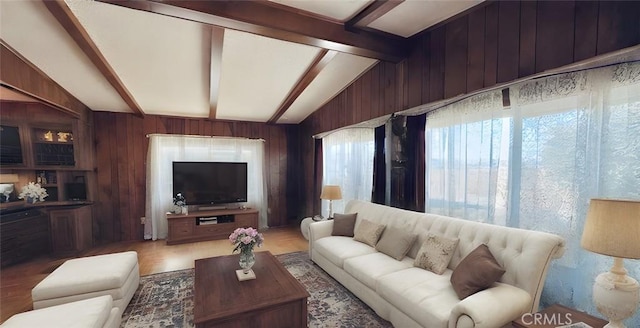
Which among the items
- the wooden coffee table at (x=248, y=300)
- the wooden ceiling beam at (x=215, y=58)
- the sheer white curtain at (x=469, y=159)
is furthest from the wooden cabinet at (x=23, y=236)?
the sheer white curtain at (x=469, y=159)

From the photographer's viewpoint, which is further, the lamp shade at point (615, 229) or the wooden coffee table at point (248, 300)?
the wooden coffee table at point (248, 300)

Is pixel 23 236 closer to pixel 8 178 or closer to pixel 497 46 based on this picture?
pixel 8 178

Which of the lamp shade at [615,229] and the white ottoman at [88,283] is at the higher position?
the lamp shade at [615,229]

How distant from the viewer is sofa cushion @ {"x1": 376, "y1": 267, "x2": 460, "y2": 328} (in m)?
1.74

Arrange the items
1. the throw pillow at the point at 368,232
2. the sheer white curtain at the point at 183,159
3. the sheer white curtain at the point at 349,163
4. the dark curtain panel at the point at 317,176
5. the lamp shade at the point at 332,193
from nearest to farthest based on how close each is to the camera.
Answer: the throw pillow at the point at 368,232 → the sheer white curtain at the point at 349,163 → the lamp shade at the point at 332,193 → the sheer white curtain at the point at 183,159 → the dark curtain panel at the point at 317,176

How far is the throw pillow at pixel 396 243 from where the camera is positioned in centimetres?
260

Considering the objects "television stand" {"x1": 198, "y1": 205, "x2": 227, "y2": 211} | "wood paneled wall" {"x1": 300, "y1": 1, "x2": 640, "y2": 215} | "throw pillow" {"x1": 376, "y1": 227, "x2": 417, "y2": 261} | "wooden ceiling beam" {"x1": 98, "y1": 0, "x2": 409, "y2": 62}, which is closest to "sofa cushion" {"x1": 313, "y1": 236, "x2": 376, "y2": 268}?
"throw pillow" {"x1": 376, "y1": 227, "x2": 417, "y2": 261}

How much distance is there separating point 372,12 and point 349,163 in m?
2.56

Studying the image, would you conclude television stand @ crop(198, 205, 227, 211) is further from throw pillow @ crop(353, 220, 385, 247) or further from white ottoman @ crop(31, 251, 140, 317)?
throw pillow @ crop(353, 220, 385, 247)

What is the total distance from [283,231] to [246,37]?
4082 millimetres

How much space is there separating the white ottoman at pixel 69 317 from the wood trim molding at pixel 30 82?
2.30 m

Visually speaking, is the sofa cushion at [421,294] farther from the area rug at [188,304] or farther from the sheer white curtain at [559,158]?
the sheer white curtain at [559,158]

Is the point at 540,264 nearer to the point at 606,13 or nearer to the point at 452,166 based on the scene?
the point at 452,166

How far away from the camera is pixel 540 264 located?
68.8 inches
